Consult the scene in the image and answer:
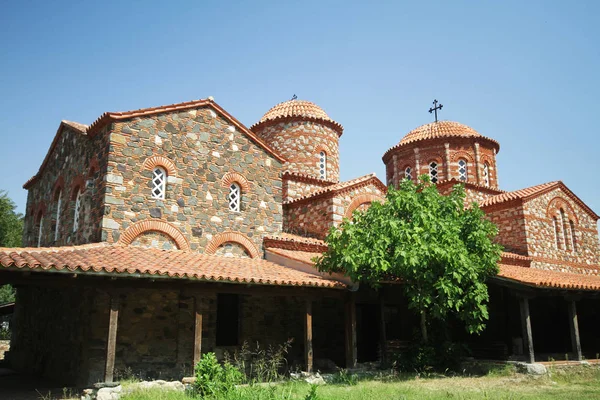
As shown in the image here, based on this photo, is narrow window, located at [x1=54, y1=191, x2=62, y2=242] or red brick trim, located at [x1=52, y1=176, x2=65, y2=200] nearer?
narrow window, located at [x1=54, y1=191, x2=62, y2=242]

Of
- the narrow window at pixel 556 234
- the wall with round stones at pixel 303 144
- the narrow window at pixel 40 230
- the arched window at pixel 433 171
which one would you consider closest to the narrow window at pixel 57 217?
the narrow window at pixel 40 230

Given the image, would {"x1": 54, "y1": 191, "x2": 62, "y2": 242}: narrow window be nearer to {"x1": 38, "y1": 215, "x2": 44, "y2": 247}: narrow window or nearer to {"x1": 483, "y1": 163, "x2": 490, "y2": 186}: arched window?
{"x1": 38, "y1": 215, "x2": 44, "y2": 247}: narrow window

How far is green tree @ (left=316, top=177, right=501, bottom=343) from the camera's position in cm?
999

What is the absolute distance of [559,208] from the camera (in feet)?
57.3

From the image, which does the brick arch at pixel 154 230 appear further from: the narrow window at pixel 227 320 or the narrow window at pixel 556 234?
the narrow window at pixel 556 234

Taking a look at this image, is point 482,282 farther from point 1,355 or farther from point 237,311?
point 1,355

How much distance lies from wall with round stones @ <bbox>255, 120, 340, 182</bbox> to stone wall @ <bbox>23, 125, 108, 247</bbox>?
6.58 meters

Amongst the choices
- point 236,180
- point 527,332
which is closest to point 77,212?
point 236,180

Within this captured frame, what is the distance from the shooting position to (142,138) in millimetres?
11039

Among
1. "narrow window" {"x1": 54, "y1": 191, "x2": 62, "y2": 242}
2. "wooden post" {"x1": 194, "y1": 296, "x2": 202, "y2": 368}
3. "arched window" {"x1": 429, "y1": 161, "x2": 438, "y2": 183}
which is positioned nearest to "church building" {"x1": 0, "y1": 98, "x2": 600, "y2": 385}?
"wooden post" {"x1": 194, "y1": 296, "x2": 202, "y2": 368}

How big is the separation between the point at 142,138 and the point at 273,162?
3.62m

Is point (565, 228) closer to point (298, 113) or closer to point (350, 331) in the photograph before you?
point (298, 113)

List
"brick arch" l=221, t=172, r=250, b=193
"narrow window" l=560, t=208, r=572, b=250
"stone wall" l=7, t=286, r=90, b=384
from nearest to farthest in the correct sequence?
"stone wall" l=7, t=286, r=90, b=384, "brick arch" l=221, t=172, r=250, b=193, "narrow window" l=560, t=208, r=572, b=250

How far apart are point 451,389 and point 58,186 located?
1088 cm
